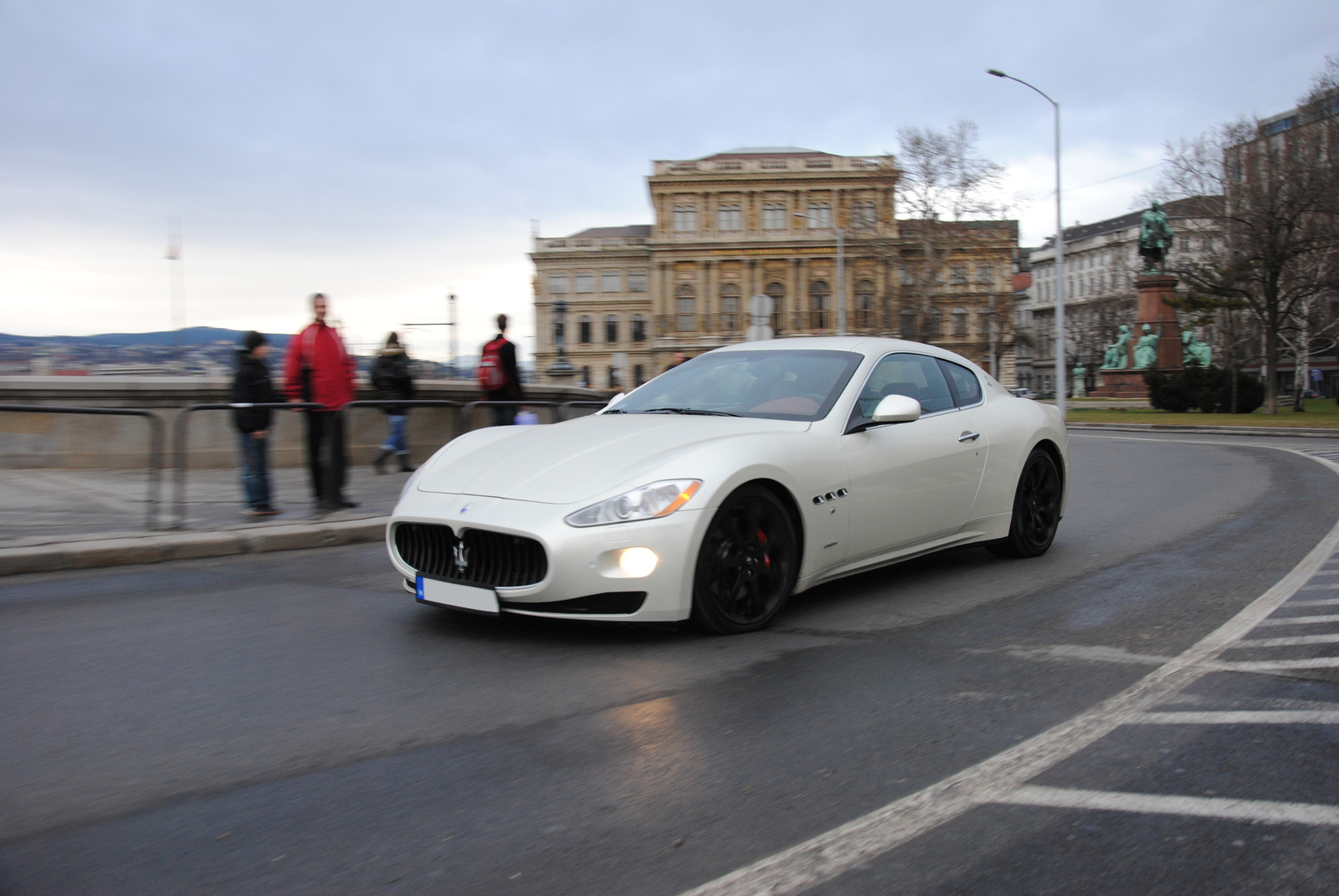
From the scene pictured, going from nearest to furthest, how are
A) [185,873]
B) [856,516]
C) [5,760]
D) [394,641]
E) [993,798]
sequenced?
[185,873] < [993,798] < [5,760] < [394,641] < [856,516]

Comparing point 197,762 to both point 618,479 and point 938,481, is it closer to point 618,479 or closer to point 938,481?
point 618,479

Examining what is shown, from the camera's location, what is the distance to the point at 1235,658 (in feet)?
14.1

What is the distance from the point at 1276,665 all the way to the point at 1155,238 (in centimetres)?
4281

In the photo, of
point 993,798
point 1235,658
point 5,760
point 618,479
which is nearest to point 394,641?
point 618,479

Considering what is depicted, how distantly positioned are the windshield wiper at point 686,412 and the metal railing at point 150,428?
14.2 feet

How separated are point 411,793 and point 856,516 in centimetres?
294

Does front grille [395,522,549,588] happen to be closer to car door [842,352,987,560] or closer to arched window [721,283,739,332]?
car door [842,352,987,560]

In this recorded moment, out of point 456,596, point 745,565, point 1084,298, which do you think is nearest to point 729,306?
point 1084,298

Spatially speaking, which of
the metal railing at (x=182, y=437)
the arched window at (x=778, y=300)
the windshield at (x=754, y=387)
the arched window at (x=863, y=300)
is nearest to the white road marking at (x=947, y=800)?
the windshield at (x=754, y=387)

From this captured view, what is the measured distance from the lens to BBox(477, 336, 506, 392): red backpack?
11438 millimetres

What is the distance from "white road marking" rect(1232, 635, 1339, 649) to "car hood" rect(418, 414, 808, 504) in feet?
7.09

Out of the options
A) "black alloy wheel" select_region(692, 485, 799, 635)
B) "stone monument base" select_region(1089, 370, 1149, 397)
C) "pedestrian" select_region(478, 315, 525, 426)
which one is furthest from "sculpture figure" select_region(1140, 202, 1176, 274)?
"black alloy wheel" select_region(692, 485, 799, 635)

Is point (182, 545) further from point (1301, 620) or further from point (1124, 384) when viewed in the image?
point (1124, 384)

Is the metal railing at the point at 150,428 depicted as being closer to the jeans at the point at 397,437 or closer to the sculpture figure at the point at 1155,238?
the jeans at the point at 397,437
